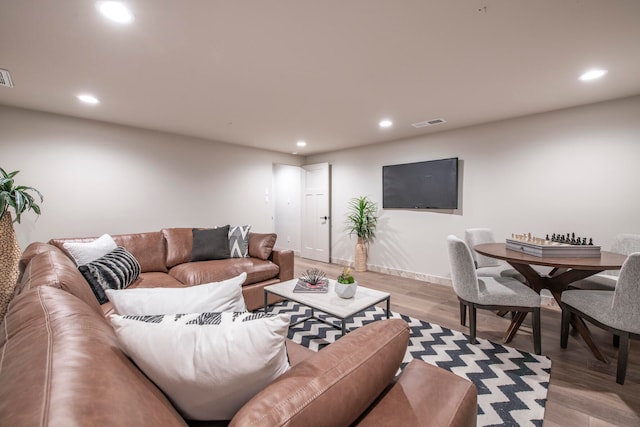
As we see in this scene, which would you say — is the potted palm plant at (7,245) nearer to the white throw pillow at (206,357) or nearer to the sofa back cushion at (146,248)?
the sofa back cushion at (146,248)

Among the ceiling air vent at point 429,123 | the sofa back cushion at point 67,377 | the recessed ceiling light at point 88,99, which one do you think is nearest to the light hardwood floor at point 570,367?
the sofa back cushion at point 67,377

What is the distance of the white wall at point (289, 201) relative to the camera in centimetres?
622

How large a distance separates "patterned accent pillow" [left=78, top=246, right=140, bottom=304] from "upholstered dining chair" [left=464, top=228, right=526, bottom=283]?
11.0 feet

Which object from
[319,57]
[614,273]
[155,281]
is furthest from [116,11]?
[614,273]

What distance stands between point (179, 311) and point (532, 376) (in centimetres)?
238

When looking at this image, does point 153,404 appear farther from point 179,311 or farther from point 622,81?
point 622,81

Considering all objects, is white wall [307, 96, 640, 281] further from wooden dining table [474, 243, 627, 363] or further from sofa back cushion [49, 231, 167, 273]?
sofa back cushion [49, 231, 167, 273]

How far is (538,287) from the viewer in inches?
102

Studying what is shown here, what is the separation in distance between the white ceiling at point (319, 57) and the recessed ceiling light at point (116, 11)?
0.05 metres

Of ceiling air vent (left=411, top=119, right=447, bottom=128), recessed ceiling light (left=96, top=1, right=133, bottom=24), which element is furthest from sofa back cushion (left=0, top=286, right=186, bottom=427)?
ceiling air vent (left=411, top=119, right=447, bottom=128)

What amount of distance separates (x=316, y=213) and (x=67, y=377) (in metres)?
5.37

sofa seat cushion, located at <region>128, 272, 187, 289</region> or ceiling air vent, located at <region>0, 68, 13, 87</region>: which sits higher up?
ceiling air vent, located at <region>0, 68, 13, 87</region>

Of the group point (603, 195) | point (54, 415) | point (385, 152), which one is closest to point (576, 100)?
point (603, 195)

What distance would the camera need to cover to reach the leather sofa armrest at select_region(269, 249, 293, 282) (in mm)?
3401
